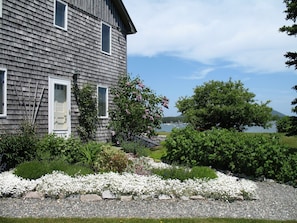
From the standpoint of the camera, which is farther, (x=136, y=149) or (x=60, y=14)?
(x=60, y=14)

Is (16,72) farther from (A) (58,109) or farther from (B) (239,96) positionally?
(B) (239,96)

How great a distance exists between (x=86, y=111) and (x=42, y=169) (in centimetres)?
545

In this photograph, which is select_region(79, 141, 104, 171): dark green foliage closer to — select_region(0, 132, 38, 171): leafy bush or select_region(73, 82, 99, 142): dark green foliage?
select_region(0, 132, 38, 171): leafy bush

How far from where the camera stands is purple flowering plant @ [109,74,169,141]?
43.3 ft

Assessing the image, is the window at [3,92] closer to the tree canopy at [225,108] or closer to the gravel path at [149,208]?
the gravel path at [149,208]

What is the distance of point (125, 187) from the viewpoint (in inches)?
234

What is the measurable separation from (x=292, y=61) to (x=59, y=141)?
798 centimetres

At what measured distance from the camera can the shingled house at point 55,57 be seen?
901 centimetres

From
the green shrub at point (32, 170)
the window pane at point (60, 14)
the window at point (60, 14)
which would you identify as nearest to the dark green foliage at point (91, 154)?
the green shrub at point (32, 170)

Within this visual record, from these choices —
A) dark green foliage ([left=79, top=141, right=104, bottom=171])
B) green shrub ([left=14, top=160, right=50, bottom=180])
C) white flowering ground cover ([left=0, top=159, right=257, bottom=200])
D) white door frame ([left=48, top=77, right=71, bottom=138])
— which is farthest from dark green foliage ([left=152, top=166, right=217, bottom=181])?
white door frame ([left=48, top=77, right=71, bottom=138])

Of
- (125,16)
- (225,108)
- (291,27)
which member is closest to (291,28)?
(291,27)

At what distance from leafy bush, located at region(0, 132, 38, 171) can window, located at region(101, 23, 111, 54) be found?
6.47m

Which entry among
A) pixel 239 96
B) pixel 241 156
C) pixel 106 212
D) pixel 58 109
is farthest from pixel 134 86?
→ pixel 106 212

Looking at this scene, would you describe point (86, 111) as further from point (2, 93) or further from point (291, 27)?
point (291, 27)
